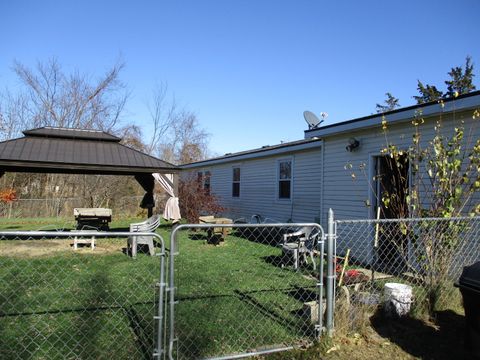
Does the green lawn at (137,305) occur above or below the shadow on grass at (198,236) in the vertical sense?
below

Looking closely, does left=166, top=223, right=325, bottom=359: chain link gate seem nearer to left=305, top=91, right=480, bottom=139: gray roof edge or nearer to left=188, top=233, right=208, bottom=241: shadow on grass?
left=305, top=91, right=480, bottom=139: gray roof edge

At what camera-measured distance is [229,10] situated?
427 inches

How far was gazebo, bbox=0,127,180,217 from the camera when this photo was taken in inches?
399

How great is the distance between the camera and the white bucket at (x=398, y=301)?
4.17 m

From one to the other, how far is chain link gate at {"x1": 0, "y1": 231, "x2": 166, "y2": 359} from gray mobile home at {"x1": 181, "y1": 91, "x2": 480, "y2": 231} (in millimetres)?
4176

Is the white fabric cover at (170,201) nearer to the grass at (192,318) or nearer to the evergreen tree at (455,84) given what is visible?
the grass at (192,318)

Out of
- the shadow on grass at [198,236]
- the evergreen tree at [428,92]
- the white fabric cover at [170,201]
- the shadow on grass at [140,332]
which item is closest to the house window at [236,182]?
the shadow on grass at [198,236]

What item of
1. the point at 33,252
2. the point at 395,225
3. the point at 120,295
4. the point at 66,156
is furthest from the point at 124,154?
the point at 395,225

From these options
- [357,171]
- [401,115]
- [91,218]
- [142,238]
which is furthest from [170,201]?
[401,115]

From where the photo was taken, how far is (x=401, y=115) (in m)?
6.85

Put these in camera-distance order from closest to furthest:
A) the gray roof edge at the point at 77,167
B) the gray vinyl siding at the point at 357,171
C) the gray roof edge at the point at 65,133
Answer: the gray vinyl siding at the point at 357,171 < the gray roof edge at the point at 77,167 < the gray roof edge at the point at 65,133

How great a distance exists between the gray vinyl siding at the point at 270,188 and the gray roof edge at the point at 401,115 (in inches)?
76.9

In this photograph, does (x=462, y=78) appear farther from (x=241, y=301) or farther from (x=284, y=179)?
(x=241, y=301)

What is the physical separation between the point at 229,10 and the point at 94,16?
6.50m
